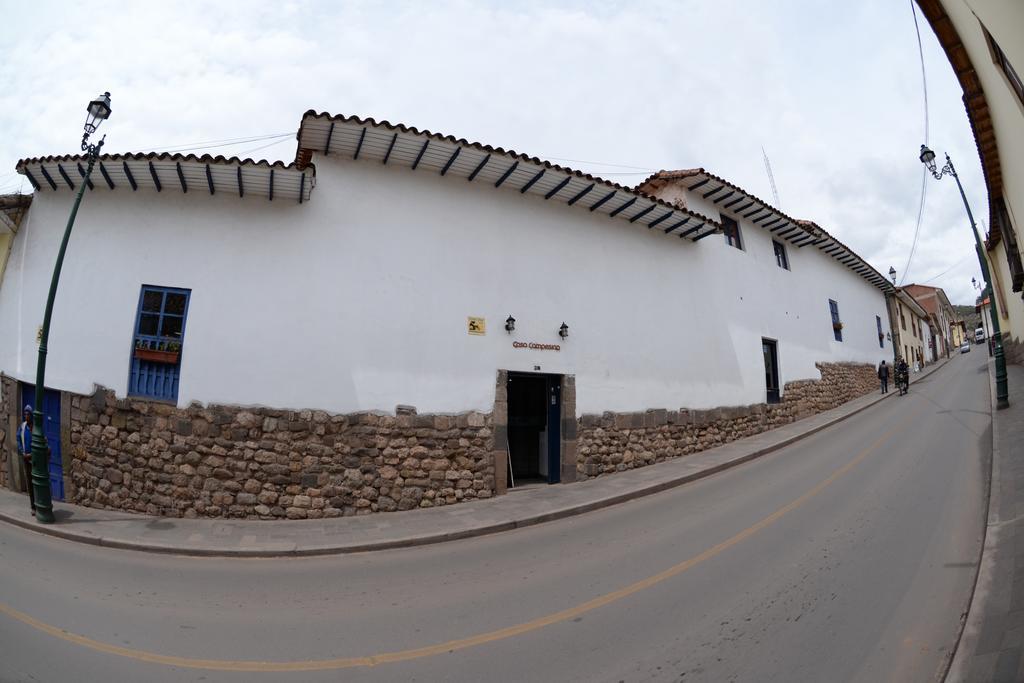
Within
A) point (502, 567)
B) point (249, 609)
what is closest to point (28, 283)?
point (249, 609)

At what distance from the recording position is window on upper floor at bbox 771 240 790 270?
15.5 metres

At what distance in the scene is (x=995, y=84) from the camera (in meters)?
6.05

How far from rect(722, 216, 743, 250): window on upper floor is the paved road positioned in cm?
843

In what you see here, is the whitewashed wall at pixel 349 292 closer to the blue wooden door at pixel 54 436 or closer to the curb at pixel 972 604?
the blue wooden door at pixel 54 436

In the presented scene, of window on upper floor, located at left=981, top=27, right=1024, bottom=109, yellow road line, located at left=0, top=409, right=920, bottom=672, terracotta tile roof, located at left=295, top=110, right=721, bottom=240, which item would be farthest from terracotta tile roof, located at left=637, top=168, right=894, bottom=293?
yellow road line, located at left=0, top=409, right=920, bottom=672

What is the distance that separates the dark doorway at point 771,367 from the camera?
13.6 meters

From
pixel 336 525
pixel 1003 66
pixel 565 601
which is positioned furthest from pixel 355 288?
pixel 1003 66

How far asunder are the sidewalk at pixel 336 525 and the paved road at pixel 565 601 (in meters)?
0.22

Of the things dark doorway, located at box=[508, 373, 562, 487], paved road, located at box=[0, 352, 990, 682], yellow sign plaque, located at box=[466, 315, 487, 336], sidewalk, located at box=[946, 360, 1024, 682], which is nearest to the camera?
sidewalk, located at box=[946, 360, 1024, 682]

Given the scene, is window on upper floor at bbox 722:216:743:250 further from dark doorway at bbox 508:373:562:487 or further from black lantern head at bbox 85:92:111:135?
black lantern head at bbox 85:92:111:135

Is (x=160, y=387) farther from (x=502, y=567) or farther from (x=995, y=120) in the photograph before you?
(x=995, y=120)

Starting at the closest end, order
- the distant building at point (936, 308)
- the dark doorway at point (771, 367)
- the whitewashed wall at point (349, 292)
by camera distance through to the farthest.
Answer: the whitewashed wall at point (349, 292), the dark doorway at point (771, 367), the distant building at point (936, 308)

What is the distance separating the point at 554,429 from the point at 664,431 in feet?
9.64

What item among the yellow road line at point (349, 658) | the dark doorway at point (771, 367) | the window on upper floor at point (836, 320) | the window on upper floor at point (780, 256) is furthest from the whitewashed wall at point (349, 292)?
the window on upper floor at point (836, 320)
